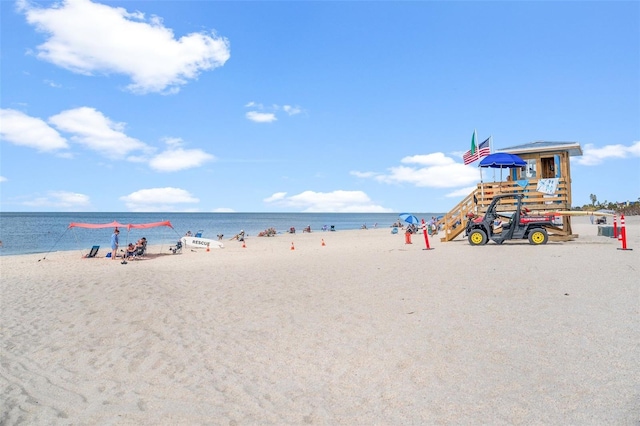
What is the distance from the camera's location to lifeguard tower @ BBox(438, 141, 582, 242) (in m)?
19.7

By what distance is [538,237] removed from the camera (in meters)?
17.9

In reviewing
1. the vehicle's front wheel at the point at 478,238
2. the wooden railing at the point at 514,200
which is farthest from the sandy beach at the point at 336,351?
the wooden railing at the point at 514,200

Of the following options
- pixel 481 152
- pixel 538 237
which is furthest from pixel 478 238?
pixel 481 152

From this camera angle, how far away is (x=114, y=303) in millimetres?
9570

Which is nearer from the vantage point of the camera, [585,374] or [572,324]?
[585,374]

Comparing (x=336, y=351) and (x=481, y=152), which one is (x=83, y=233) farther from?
(x=336, y=351)

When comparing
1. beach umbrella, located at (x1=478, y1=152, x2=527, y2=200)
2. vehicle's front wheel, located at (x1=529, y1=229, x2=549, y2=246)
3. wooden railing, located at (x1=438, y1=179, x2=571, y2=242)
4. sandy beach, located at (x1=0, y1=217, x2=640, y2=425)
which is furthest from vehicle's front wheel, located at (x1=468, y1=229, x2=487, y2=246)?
sandy beach, located at (x1=0, y1=217, x2=640, y2=425)

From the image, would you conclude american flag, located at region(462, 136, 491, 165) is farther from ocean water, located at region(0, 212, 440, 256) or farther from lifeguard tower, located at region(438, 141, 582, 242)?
ocean water, located at region(0, 212, 440, 256)

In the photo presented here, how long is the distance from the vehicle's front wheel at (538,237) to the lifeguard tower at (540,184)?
254cm

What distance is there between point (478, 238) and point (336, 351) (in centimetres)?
1422

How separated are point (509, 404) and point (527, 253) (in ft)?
39.1

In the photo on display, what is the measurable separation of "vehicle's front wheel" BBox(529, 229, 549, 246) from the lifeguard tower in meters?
2.54

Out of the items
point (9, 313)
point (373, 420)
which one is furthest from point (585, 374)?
point (9, 313)

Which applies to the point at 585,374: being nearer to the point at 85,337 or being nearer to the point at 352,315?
the point at 352,315
